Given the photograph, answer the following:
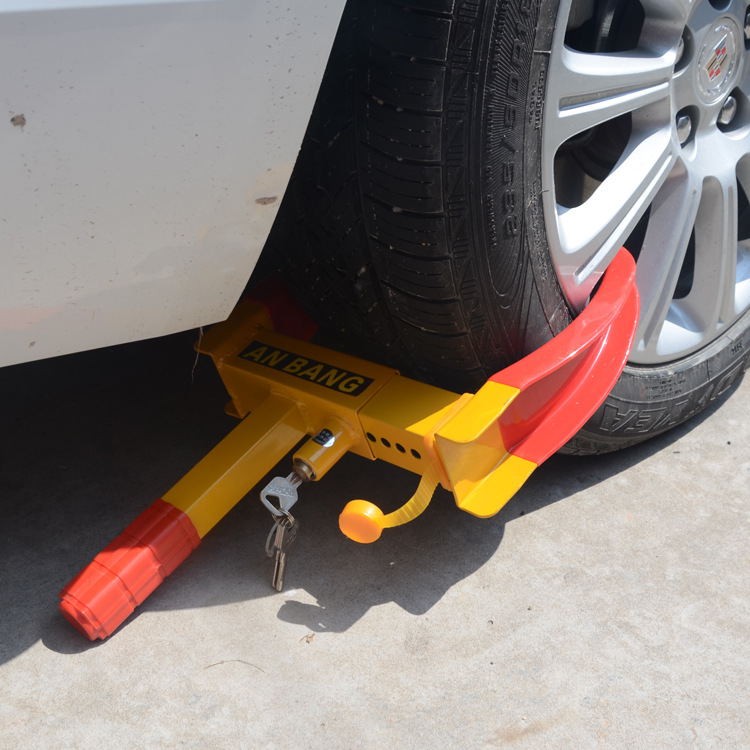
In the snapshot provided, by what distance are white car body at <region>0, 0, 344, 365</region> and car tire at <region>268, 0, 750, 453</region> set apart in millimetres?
149

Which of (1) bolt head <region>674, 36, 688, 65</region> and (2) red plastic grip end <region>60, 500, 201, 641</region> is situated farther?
(1) bolt head <region>674, 36, 688, 65</region>

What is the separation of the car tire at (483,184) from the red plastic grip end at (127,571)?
46 cm

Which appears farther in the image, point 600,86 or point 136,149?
point 600,86

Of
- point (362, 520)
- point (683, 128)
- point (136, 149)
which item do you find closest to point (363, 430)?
point (362, 520)

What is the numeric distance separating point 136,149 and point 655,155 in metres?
0.98

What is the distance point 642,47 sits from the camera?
4.59 feet

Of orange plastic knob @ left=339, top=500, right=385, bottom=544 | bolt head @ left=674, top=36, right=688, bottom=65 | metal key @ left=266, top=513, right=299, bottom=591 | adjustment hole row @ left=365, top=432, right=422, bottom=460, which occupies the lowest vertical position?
metal key @ left=266, top=513, right=299, bottom=591

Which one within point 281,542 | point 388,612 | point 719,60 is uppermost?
point 719,60

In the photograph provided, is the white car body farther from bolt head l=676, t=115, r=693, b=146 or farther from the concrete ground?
bolt head l=676, t=115, r=693, b=146

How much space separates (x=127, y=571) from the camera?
121cm

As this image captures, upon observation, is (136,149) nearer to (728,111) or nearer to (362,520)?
(362,520)

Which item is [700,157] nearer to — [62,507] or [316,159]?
[316,159]

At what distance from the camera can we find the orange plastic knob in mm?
1197

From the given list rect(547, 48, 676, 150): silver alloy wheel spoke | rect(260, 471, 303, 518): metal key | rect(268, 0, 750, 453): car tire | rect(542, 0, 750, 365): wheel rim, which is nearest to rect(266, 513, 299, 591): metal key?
rect(260, 471, 303, 518): metal key
